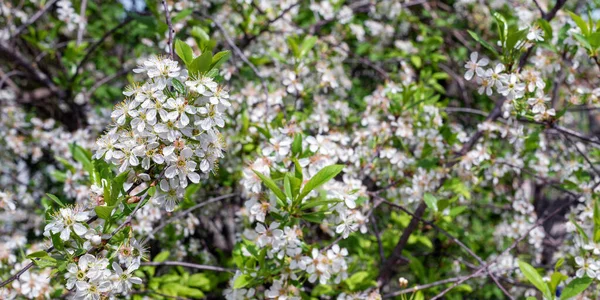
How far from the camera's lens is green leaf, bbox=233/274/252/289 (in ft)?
6.21

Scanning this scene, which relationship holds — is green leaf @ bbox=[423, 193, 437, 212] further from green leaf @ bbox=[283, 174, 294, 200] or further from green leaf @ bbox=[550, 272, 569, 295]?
green leaf @ bbox=[283, 174, 294, 200]

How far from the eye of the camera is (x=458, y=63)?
13.2ft

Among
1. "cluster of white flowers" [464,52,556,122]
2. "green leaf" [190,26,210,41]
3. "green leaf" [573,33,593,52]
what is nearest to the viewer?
"cluster of white flowers" [464,52,556,122]

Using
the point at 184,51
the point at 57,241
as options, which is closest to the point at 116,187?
the point at 57,241

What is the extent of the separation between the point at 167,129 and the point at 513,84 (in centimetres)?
126

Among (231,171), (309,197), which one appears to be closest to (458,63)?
(231,171)

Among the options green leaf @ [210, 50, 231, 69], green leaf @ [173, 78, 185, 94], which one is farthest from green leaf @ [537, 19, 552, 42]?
green leaf @ [173, 78, 185, 94]

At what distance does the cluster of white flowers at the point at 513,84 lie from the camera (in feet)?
6.43

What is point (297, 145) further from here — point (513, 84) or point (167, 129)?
point (513, 84)

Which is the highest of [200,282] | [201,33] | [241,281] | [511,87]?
[201,33]

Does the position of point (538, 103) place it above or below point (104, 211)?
below

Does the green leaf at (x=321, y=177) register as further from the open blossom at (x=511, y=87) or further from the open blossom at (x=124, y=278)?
the open blossom at (x=511, y=87)

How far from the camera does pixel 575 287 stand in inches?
73.7

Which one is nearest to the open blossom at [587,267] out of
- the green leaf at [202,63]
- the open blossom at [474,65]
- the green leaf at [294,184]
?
the open blossom at [474,65]
